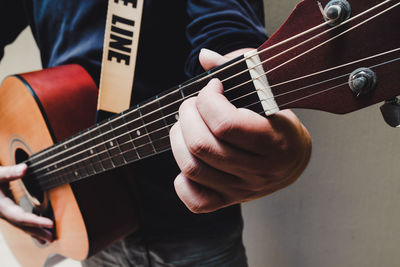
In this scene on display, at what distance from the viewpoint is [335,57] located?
283 millimetres

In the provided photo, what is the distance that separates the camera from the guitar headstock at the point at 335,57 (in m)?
0.25

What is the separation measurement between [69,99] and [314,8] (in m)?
0.57

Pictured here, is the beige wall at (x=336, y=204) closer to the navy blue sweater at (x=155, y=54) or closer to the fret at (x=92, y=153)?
the navy blue sweater at (x=155, y=54)

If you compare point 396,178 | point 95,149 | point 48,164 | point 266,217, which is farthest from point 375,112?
point 48,164

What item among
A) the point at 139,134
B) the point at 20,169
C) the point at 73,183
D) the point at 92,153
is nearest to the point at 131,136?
the point at 139,134

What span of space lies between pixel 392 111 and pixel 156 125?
293mm

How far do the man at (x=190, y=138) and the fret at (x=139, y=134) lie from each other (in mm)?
100

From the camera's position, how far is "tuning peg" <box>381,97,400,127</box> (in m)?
0.25

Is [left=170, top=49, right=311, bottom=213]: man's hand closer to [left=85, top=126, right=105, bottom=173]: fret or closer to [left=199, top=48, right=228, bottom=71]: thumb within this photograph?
[left=199, top=48, right=228, bottom=71]: thumb

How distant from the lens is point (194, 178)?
1.13ft

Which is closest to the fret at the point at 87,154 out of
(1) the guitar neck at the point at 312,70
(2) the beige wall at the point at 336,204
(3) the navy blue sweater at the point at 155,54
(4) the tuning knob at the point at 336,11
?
(3) the navy blue sweater at the point at 155,54

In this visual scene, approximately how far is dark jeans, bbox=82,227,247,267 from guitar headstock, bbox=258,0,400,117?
440mm

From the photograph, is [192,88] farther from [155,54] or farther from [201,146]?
[155,54]

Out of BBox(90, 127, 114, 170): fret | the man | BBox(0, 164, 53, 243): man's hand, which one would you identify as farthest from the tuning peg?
BBox(0, 164, 53, 243): man's hand
